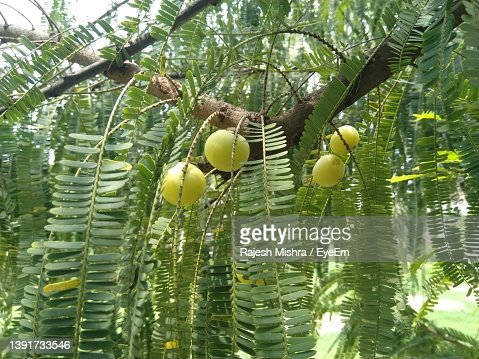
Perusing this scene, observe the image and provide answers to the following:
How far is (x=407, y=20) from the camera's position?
1.94 ft

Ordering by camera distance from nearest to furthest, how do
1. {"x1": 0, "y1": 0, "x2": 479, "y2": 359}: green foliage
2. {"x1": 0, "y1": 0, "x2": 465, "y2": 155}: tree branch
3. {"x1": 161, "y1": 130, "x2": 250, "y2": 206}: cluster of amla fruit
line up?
{"x1": 0, "y1": 0, "x2": 479, "y2": 359}: green foliage, {"x1": 161, "y1": 130, "x2": 250, "y2": 206}: cluster of amla fruit, {"x1": 0, "y1": 0, "x2": 465, "y2": 155}: tree branch

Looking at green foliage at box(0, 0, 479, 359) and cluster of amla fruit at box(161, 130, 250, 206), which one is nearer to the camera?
green foliage at box(0, 0, 479, 359)

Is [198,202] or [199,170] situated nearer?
[199,170]

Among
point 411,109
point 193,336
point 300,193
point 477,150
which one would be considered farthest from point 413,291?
point 193,336

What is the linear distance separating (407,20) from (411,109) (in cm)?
56

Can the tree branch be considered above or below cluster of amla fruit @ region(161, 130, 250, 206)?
→ above

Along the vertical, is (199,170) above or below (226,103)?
below

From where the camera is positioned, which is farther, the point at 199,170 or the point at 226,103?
the point at 226,103

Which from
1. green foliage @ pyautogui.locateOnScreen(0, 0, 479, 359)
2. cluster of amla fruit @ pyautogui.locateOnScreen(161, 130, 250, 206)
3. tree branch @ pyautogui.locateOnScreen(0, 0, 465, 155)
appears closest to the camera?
green foliage @ pyautogui.locateOnScreen(0, 0, 479, 359)

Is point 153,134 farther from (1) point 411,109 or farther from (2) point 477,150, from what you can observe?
(1) point 411,109

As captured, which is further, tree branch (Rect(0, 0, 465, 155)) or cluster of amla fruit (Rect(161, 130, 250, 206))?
tree branch (Rect(0, 0, 465, 155))

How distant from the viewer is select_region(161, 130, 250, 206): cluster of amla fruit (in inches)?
21.4

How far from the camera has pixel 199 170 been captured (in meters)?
0.57

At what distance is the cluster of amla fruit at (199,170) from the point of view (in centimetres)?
54
